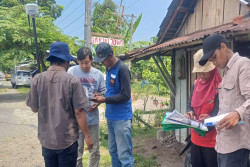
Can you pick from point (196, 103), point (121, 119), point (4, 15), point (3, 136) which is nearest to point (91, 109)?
point (121, 119)

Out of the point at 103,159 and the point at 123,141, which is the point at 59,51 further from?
the point at 103,159

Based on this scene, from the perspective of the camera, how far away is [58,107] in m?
2.30

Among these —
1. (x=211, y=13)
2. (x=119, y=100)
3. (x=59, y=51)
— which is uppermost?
(x=211, y=13)

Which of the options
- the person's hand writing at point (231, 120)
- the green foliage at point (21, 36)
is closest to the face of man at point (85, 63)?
the person's hand writing at point (231, 120)

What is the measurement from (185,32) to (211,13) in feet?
2.91

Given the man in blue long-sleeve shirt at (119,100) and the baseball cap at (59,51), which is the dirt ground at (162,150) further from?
the baseball cap at (59,51)

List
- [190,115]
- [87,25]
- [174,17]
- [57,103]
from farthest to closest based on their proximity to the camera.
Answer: [87,25], [174,17], [190,115], [57,103]

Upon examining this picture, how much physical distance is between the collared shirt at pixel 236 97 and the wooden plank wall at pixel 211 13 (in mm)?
2598

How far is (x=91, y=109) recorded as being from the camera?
3332 millimetres

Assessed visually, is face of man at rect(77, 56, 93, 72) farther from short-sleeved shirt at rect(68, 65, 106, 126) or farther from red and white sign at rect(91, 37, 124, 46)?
red and white sign at rect(91, 37, 124, 46)

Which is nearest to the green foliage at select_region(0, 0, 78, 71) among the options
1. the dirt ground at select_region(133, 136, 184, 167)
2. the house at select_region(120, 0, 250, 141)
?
the house at select_region(120, 0, 250, 141)

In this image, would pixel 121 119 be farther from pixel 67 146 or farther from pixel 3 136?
pixel 3 136

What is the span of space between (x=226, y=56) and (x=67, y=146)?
69.2 inches

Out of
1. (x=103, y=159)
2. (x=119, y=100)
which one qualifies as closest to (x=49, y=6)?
(x=103, y=159)
